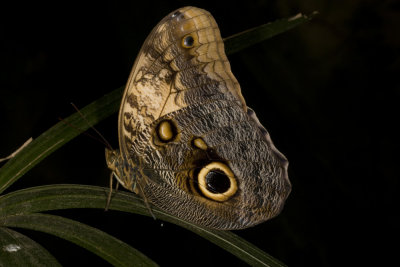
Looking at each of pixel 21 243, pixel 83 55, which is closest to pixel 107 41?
pixel 83 55

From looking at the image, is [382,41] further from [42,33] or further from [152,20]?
[42,33]

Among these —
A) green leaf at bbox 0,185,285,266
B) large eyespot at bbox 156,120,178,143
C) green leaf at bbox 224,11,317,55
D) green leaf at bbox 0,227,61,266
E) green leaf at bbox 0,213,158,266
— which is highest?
green leaf at bbox 224,11,317,55

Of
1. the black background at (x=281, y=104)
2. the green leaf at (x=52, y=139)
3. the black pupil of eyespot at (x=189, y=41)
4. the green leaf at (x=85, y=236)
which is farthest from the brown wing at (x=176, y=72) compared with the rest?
the black background at (x=281, y=104)

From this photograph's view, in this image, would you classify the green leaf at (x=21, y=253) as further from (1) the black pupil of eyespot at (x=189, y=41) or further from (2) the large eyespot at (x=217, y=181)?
(1) the black pupil of eyespot at (x=189, y=41)

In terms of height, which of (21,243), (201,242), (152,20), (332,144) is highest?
(152,20)

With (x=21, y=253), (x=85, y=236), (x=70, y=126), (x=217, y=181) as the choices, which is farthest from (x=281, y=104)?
(x=21, y=253)

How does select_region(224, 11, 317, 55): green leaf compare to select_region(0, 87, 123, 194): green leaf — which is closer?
select_region(0, 87, 123, 194): green leaf

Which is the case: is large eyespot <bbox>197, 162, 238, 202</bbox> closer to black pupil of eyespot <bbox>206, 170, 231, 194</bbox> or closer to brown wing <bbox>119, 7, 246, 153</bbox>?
black pupil of eyespot <bbox>206, 170, 231, 194</bbox>

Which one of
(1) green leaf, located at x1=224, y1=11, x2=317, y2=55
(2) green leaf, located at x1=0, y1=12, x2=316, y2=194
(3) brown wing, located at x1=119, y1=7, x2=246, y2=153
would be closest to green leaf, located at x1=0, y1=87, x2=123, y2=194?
(2) green leaf, located at x1=0, y1=12, x2=316, y2=194
